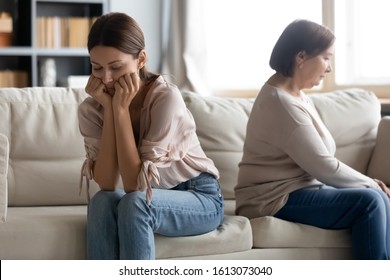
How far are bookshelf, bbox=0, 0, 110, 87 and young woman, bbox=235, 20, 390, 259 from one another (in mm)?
3014

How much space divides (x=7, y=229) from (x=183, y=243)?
0.54 meters

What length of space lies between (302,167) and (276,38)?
9.18 ft

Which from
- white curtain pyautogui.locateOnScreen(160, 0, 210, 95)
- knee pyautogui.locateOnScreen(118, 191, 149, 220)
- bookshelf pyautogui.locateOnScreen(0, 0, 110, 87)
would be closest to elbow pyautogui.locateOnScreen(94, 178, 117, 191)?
knee pyautogui.locateOnScreen(118, 191, 149, 220)

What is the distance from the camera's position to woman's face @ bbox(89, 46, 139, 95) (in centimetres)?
246

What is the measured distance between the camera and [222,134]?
127 inches

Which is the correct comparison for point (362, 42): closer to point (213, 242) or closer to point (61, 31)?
point (61, 31)

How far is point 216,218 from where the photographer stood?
8.55ft

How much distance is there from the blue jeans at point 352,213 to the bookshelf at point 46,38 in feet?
10.4

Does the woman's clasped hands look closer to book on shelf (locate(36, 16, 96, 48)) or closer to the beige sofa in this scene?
the beige sofa

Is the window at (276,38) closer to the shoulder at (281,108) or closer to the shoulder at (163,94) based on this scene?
the shoulder at (281,108)

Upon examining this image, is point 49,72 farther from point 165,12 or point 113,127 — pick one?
point 113,127

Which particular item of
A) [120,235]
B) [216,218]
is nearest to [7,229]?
[120,235]

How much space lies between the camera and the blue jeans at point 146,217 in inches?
92.4

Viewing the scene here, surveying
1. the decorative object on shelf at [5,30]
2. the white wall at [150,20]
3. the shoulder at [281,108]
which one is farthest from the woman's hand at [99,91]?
the white wall at [150,20]
